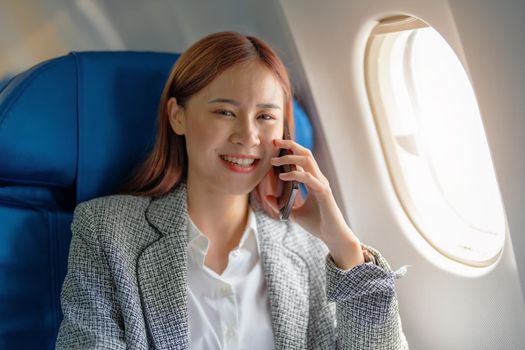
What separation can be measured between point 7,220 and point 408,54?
131 cm

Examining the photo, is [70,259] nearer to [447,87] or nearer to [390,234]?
[390,234]

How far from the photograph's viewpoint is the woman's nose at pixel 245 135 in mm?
1744

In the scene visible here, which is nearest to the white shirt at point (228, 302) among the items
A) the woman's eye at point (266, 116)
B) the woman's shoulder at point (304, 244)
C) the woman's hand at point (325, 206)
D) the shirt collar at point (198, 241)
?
the shirt collar at point (198, 241)

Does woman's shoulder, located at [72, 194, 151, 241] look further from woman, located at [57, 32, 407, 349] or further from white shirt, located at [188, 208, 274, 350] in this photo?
white shirt, located at [188, 208, 274, 350]

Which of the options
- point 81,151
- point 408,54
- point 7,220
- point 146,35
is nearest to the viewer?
point 7,220

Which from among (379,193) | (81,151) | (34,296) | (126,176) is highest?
(81,151)

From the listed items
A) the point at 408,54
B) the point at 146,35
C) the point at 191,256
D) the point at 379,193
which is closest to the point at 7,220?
the point at 191,256

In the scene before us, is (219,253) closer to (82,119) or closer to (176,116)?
(176,116)

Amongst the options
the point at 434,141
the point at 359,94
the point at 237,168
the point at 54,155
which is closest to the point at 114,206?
the point at 54,155

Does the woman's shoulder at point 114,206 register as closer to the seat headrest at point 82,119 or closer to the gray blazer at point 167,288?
the gray blazer at point 167,288

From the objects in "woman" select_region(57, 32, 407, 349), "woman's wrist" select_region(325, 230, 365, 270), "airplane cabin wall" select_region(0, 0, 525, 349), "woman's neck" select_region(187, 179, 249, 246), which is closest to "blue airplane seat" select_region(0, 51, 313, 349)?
"woman" select_region(57, 32, 407, 349)

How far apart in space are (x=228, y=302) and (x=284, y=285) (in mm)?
171

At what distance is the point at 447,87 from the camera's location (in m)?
2.15

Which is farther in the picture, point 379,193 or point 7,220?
point 379,193
